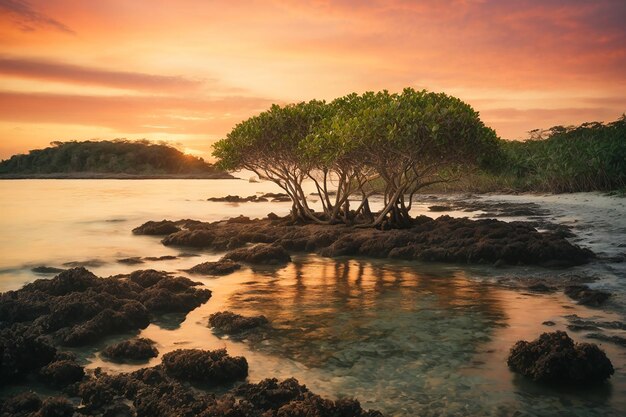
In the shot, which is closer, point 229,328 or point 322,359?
point 322,359

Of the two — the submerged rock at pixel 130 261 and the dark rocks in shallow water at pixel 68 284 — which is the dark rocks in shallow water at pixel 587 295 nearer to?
the dark rocks in shallow water at pixel 68 284

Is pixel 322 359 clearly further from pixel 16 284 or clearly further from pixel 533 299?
pixel 16 284

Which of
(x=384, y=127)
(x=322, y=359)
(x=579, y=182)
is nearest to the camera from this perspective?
(x=322, y=359)

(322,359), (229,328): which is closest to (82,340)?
(229,328)

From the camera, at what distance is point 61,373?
872 cm

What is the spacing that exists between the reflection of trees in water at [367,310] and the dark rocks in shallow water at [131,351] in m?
1.99

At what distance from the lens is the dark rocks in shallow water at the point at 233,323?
38.3 ft

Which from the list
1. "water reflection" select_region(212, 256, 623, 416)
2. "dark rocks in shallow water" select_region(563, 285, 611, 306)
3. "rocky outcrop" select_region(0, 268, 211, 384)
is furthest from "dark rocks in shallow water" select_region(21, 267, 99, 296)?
"dark rocks in shallow water" select_region(563, 285, 611, 306)

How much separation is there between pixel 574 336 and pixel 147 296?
957cm

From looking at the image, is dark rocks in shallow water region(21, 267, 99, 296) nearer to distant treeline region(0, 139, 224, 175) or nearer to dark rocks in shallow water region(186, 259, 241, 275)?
dark rocks in shallow water region(186, 259, 241, 275)

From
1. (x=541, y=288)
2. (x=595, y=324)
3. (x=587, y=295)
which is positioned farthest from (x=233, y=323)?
(x=541, y=288)

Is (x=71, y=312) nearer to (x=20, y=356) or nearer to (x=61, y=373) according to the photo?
(x=20, y=356)

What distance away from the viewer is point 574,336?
10.9 metres

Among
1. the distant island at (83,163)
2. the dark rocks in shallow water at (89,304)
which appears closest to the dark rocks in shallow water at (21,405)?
the dark rocks in shallow water at (89,304)
